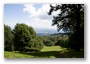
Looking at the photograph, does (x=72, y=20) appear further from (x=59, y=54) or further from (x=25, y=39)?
(x=25, y=39)

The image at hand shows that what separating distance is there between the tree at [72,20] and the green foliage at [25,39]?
11.7 inches

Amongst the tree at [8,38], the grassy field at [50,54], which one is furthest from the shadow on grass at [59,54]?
the tree at [8,38]

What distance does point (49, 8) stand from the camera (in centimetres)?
335

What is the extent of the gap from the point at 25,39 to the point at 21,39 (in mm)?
48

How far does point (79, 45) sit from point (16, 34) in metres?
0.76

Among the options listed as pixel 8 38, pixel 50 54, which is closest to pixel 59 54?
pixel 50 54

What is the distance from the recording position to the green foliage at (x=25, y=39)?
3.37 meters

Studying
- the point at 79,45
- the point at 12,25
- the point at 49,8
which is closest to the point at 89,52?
the point at 79,45

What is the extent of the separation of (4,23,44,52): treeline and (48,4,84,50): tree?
30cm

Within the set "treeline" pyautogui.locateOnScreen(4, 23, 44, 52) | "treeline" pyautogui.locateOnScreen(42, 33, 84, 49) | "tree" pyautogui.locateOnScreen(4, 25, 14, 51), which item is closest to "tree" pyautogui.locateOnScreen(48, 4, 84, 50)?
"treeline" pyautogui.locateOnScreen(42, 33, 84, 49)

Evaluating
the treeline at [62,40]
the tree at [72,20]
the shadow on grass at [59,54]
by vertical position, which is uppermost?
the tree at [72,20]

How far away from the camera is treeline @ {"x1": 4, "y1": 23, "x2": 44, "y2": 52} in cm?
336

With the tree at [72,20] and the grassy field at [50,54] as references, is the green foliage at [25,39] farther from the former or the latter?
the tree at [72,20]

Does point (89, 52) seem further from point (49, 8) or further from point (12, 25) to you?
point (12, 25)
